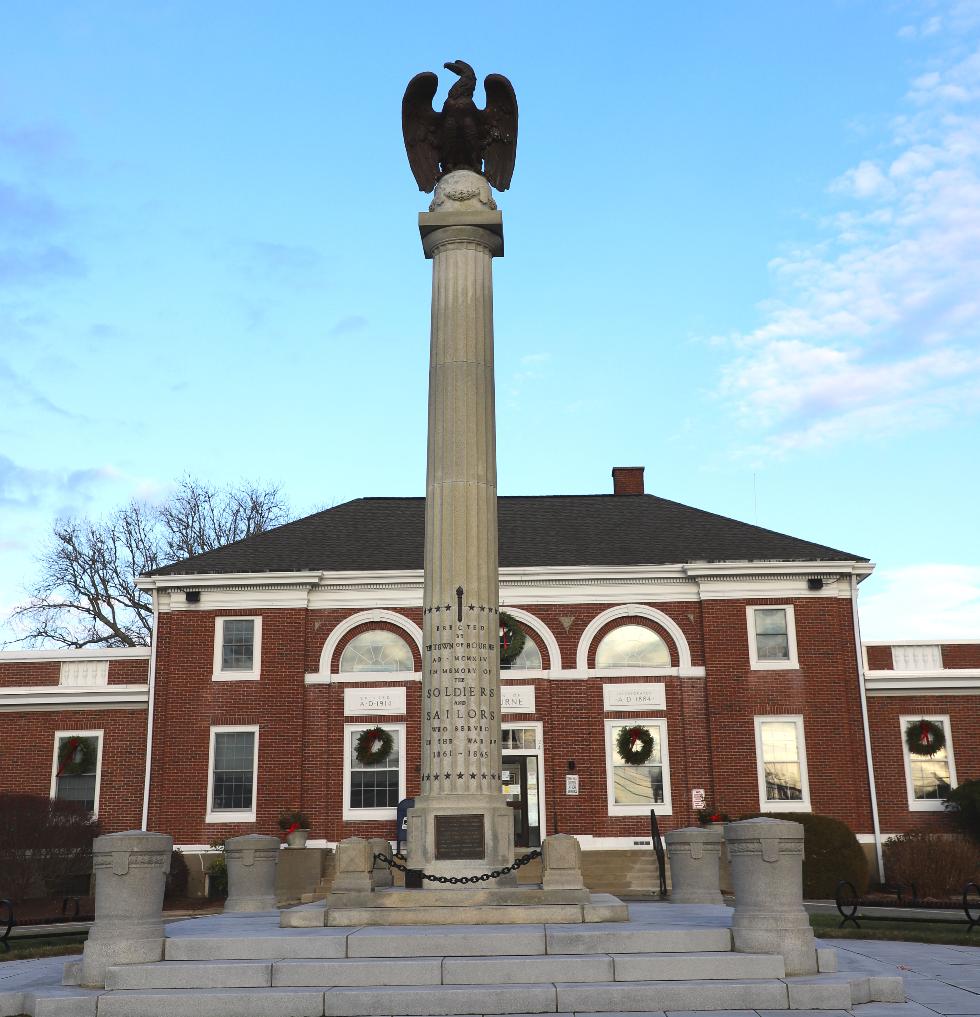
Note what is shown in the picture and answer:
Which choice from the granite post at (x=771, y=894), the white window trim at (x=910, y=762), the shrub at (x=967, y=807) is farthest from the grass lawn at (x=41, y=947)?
the shrub at (x=967, y=807)

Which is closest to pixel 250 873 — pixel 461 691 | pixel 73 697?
pixel 461 691

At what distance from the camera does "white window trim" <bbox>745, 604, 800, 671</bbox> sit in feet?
92.0

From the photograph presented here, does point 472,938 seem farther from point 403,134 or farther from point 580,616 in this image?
point 580,616

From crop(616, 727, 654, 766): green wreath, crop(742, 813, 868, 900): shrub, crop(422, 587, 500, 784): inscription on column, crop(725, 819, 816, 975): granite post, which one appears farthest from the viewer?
crop(616, 727, 654, 766): green wreath

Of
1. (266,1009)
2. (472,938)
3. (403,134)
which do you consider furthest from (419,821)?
(403,134)

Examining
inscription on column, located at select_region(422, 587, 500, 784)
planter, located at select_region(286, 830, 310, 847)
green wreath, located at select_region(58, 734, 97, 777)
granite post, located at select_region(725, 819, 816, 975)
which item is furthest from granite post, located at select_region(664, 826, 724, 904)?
green wreath, located at select_region(58, 734, 97, 777)

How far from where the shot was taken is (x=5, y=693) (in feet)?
93.1

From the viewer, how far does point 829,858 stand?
2458 cm

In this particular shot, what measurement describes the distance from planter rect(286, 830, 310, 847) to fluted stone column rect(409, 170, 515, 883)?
13.4 metres

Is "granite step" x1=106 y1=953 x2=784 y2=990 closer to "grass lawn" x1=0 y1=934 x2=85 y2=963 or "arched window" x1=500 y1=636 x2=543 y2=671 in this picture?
"grass lawn" x1=0 y1=934 x2=85 y2=963

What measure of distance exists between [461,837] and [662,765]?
50.7 ft

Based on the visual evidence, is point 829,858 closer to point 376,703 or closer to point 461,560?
point 376,703

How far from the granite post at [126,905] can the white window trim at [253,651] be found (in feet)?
56.2

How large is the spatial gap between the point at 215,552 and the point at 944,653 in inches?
788
